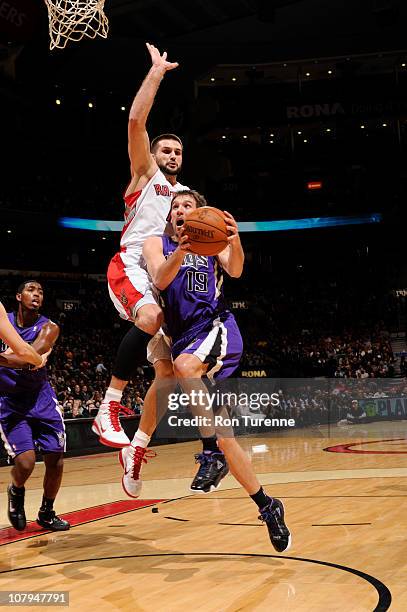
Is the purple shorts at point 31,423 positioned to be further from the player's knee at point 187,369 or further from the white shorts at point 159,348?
the player's knee at point 187,369

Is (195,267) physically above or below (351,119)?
below

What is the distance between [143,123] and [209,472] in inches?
90.5

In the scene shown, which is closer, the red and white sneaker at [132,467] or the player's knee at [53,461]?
the red and white sneaker at [132,467]

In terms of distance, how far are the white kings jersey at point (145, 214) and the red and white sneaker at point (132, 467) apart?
1274 millimetres

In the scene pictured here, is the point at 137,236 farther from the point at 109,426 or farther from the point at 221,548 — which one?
the point at 221,548

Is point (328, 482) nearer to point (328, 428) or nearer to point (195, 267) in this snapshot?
point (195, 267)

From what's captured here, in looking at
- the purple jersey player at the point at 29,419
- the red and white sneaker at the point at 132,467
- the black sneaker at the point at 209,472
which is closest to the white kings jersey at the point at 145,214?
the red and white sneaker at the point at 132,467

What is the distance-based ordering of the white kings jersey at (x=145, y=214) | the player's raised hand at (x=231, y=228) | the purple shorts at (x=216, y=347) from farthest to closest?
the white kings jersey at (x=145, y=214), the purple shorts at (x=216, y=347), the player's raised hand at (x=231, y=228)

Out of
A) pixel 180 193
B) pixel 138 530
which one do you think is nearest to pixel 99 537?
pixel 138 530

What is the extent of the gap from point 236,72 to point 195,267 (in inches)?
1221

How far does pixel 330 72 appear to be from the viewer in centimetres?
3469

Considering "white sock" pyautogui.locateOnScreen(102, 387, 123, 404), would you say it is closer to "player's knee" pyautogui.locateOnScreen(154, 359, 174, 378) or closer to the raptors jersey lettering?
"player's knee" pyautogui.locateOnScreen(154, 359, 174, 378)

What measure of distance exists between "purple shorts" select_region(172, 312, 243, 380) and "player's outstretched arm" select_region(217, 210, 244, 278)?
0.34m

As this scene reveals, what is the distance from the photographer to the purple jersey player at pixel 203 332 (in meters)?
4.81
